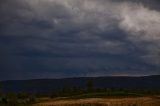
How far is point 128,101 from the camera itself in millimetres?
128375

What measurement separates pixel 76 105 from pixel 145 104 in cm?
1510

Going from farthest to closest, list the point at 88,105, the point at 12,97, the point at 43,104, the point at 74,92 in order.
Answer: the point at 74,92 → the point at 12,97 → the point at 43,104 → the point at 88,105

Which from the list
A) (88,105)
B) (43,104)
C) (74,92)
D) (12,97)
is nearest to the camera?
(88,105)

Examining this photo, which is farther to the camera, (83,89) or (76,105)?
(83,89)

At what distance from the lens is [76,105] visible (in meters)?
121

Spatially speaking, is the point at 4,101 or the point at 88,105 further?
the point at 4,101

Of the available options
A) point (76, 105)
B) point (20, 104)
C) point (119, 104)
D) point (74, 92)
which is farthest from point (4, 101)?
point (74, 92)

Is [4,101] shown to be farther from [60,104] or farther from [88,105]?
[88,105]

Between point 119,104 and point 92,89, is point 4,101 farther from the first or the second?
point 92,89

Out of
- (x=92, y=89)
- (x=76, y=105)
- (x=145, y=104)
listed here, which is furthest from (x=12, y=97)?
(x=92, y=89)

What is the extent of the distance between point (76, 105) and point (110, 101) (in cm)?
1192

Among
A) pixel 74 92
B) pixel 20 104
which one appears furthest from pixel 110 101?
pixel 74 92

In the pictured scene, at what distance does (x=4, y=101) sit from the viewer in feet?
411

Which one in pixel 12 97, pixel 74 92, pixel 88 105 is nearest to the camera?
pixel 88 105
